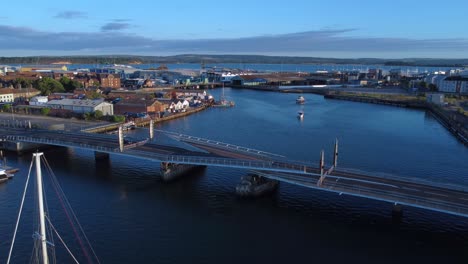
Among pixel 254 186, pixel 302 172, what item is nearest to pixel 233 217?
pixel 254 186

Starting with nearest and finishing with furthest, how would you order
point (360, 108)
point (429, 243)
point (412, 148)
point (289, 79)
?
point (429, 243) → point (412, 148) → point (360, 108) → point (289, 79)

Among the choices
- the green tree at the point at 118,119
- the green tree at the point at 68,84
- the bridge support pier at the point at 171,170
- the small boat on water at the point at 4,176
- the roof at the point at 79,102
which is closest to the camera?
the small boat on water at the point at 4,176

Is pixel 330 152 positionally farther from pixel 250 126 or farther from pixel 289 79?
pixel 289 79

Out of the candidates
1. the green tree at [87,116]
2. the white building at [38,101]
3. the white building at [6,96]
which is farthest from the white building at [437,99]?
the white building at [6,96]

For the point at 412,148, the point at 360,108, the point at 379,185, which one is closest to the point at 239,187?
the point at 379,185

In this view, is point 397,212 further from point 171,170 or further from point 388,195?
point 171,170

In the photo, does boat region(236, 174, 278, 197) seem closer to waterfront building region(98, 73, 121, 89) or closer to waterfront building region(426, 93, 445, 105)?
waterfront building region(426, 93, 445, 105)

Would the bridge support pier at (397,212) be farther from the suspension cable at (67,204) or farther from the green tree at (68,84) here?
the green tree at (68,84)
